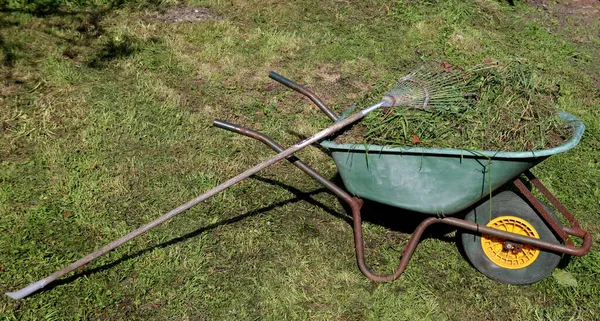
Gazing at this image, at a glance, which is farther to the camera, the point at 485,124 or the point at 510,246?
the point at 510,246

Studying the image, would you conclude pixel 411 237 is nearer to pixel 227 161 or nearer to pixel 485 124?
pixel 485 124

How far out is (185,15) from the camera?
6.68 metres

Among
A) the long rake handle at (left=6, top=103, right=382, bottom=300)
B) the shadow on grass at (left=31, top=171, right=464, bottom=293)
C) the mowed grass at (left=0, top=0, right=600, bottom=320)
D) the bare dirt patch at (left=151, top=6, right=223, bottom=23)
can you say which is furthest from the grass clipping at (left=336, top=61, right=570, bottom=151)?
the bare dirt patch at (left=151, top=6, right=223, bottom=23)

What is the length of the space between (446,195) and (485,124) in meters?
0.47

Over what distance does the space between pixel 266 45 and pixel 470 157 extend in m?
3.61

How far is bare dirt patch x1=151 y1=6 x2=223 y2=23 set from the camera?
6597 millimetres

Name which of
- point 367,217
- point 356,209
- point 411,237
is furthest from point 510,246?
point 367,217

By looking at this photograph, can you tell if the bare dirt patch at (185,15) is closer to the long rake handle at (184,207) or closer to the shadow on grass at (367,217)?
the shadow on grass at (367,217)

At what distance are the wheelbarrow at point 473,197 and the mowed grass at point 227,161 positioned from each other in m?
0.21

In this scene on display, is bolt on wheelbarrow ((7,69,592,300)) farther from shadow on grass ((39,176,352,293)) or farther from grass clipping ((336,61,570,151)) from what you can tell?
shadow on grass ((39,176,352,293))

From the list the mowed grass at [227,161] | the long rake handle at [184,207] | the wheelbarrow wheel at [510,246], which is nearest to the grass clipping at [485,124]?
the long rake handle at [184,207]

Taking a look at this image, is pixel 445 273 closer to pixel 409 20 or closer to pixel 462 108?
pixel 462 108

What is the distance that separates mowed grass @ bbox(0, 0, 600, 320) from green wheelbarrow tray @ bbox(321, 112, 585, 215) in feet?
2.16

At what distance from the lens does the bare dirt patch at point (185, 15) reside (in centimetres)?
660
